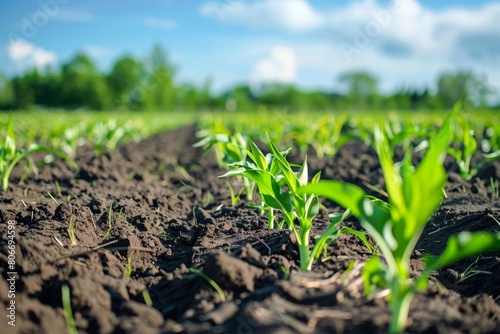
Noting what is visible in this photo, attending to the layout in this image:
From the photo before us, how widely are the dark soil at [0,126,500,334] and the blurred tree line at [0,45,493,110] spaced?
36092 millimetres

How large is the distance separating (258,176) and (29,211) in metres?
1.88

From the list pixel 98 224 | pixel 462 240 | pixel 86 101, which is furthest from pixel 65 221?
pixel 86 101

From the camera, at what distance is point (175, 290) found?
7.04ft

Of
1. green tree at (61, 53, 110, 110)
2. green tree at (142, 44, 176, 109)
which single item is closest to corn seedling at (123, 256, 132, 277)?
green tree at (142, 44, 176, 109)

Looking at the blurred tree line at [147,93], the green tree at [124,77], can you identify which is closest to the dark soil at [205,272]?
the blurred tree line at [147,93]

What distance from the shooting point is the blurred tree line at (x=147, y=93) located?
48.6 meters

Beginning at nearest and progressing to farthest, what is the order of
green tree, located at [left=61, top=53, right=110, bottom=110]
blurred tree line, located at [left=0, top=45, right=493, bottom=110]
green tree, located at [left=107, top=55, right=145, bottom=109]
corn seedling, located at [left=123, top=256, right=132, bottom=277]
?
1. corn seedling, located at [left=123, top=256, right=132, bottom=277]
2. blurred tree line, located at [left=0, top=45, right=493, bottom=110]
3. green tree, located at [left=61, top=53, right=110, bottom=110]
4. green tree, located at [left=107, top=55, right=145, bottom=109]

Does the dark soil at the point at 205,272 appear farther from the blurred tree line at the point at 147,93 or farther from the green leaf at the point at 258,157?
the blurred tree line at the point at 147,93

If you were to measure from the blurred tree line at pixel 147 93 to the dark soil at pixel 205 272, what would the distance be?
36.1m

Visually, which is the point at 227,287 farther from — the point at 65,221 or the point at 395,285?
the point at 65,221

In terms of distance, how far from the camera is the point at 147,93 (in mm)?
51688

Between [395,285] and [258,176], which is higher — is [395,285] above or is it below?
below

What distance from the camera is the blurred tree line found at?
4856 cm

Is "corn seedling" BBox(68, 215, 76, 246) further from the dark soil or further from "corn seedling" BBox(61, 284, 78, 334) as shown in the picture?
"corn seedling" BBox(61, 284, 78, 334)
